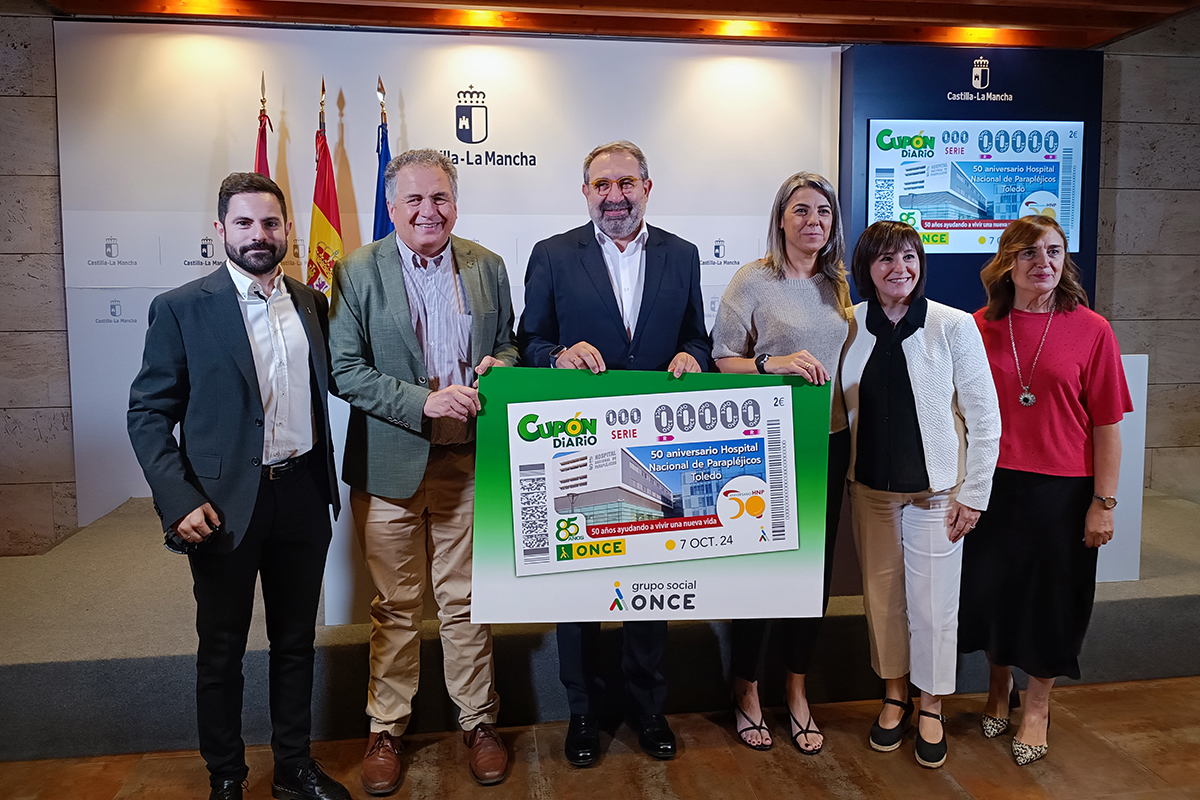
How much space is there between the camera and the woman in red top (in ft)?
7.74

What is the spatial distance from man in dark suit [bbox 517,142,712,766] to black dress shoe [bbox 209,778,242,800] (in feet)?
3.00

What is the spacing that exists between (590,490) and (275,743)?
3.65 ft

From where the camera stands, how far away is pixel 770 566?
2.24 meters

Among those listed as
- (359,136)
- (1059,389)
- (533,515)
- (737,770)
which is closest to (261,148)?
(359,136)

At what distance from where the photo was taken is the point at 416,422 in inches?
84.6

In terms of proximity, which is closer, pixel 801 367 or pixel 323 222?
pixel 801 367

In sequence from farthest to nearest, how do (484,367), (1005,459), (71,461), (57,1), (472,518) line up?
(71,461) → (57,1) → (1005,459) → (472,518) → (484,367)

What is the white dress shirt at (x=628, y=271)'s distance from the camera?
7.67 ft

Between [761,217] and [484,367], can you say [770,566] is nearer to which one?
[484,367]

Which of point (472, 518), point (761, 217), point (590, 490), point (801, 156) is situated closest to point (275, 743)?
point (472, 518)

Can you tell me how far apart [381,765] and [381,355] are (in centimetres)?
118

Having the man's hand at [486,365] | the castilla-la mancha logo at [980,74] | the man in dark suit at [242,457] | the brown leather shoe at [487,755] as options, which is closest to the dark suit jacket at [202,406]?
the man in dark suit at [242,457]

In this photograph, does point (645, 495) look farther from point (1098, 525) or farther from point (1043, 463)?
point (1098, 525)

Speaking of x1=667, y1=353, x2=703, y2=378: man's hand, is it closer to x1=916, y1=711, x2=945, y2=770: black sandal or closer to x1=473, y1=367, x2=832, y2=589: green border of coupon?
x1=473, y1=367, x2=832, y2=589: green border of coupon
